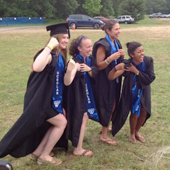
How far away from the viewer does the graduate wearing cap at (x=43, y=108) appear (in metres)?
2.80

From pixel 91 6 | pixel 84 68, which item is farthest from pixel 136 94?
pixel 91 6

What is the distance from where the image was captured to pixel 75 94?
126 inches

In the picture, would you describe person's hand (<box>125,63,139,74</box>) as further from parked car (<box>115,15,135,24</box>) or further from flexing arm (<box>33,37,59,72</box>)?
parked car (<box>115,15,135,24</box>)

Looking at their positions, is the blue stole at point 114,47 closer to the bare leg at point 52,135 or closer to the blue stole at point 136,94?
the blue stole at point 136,94

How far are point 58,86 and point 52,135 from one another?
632 mm

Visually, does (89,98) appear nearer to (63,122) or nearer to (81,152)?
(63,122)

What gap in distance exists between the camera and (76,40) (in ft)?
11.0

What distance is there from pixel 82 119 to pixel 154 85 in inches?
152

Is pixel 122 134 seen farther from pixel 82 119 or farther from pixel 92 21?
pixel 92 21

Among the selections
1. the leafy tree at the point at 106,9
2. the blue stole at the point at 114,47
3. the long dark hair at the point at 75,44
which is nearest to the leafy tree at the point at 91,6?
the leafy tree at the point at 106,9

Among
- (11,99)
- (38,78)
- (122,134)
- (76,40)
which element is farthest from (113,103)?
(11,99)

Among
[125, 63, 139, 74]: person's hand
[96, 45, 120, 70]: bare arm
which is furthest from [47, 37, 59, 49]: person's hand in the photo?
[125, 63, 139, 74]: person's hand

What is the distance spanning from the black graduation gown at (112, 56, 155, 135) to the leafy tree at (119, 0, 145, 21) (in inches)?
1612

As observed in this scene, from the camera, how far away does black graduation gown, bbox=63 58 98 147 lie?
321 cm
